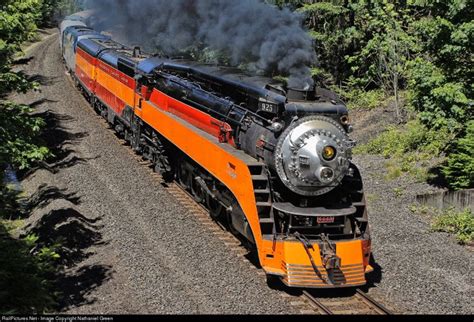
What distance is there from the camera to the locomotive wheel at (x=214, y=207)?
40.5 ft

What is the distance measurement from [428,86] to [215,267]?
853 cm

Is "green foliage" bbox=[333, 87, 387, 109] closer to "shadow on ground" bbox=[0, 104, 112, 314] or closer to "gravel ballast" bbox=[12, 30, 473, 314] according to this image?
"gravel ballast" bbox=[12, 30, 473, 314]

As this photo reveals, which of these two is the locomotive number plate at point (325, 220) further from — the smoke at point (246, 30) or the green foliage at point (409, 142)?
the green foliage at point (409, 142)

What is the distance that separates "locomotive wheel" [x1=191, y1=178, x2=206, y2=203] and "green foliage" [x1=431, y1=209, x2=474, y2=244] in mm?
5871

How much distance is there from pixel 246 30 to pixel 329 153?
4.13 m

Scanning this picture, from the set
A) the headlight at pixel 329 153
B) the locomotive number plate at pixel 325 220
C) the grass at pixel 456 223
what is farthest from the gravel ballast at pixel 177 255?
the headlight at pixel 329 153

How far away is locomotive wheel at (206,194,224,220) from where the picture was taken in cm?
1234

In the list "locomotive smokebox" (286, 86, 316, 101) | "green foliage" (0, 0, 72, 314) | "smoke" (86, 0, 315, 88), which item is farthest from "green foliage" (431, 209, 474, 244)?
"green foliage" (0, 0, 72, 314)

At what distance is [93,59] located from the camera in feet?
80.1

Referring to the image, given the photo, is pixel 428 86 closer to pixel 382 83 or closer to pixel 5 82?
pixel 5 82

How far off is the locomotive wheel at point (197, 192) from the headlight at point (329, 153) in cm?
465

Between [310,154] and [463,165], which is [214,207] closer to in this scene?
[310,154]

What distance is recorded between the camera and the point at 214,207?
506 inches

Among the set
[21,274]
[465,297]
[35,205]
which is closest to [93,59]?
[35,205]
